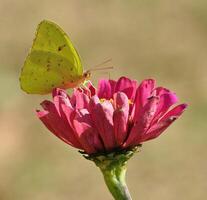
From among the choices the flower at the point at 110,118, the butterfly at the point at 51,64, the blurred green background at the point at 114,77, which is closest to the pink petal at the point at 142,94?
the flower at the point at 110,118

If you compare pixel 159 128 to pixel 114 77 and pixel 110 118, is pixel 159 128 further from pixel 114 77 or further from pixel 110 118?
pixel 114 77

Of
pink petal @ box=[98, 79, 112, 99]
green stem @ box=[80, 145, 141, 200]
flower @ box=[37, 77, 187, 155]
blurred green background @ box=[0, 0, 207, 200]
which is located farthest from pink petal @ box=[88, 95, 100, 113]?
blurred green background @ box=[0, 0, 207, 200]

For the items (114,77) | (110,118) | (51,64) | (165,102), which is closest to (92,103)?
(110,118)

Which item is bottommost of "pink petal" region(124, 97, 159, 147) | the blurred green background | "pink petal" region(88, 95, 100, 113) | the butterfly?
the blurred green background

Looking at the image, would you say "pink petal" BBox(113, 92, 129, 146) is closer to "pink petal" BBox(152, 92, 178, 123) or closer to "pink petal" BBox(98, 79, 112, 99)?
"pink petal" BBox(152, 92, 178, 123)

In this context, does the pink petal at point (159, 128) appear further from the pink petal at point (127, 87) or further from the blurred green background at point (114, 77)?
the blurred green background at point (114, 77)

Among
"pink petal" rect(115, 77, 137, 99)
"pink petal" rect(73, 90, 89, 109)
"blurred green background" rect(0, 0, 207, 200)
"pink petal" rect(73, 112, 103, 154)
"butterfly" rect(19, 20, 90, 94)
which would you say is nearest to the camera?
"pink petal" rect(73, 112, 103, 154)

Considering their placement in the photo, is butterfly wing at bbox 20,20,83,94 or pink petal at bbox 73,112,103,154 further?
butterfly wing at bbox 20,20,83,94

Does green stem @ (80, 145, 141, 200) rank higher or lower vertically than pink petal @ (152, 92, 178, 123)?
lower
